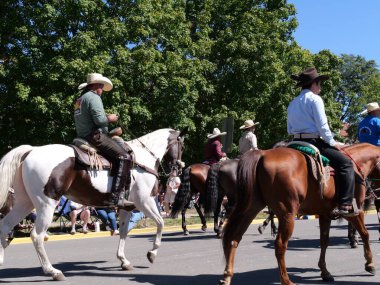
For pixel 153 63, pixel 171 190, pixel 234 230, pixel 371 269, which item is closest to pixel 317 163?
pixel 234 230

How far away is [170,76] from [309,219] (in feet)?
33.0

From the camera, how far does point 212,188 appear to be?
12.6m

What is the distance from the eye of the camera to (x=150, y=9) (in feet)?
82.3

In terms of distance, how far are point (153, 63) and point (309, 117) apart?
17931mm

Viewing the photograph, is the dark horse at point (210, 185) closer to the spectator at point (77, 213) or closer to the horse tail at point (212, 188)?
the horse tail at point (212, 188)

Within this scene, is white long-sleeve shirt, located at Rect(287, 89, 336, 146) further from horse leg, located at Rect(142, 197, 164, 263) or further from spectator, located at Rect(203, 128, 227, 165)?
spectator, located at Rect(203, 128, 227, 165)

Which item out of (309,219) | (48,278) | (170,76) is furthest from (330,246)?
(170,76)

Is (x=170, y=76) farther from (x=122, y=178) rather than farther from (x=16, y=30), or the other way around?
(x=122, y=178)

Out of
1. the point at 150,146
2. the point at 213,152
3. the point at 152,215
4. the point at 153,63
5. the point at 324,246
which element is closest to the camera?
Answer: the point at 324,246

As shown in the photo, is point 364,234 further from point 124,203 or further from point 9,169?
point 9,169

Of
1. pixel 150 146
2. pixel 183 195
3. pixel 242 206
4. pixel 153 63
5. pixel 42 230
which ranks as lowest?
pixel 183 195

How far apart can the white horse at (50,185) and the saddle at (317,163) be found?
2.70 m

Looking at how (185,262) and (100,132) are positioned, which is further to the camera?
(185,262)

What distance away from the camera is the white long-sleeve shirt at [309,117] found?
7.14m
